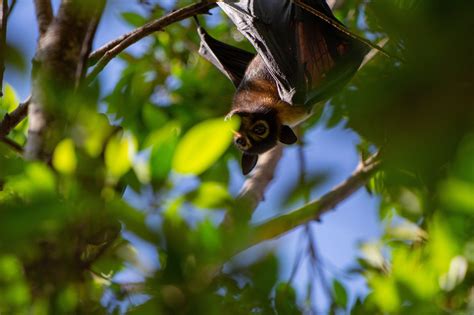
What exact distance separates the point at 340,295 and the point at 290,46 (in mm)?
1629

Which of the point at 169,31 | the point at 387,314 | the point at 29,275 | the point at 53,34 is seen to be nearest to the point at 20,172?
the point at 29,275

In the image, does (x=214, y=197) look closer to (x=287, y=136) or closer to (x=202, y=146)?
(x=202, y=146)

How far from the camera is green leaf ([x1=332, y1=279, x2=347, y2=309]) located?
2365mm

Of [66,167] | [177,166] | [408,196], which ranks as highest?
[177,166]

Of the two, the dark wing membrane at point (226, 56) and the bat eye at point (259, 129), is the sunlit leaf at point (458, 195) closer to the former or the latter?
the bat eye at point (259, 129)

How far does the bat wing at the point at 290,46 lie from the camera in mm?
3406

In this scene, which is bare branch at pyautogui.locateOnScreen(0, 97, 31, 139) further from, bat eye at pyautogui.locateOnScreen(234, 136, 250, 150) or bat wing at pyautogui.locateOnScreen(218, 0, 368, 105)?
bat eye at pyautogui.locateOnScreen(234, 136, 250, 150)

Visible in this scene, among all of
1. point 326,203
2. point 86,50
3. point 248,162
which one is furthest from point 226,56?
point 86,50

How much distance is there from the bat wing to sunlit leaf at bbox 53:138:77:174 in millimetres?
2083

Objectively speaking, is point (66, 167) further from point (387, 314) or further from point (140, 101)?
point (140, 101)

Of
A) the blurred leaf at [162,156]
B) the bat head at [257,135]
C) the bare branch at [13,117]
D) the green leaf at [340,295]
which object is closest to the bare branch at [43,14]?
the bare branch at [13,117]

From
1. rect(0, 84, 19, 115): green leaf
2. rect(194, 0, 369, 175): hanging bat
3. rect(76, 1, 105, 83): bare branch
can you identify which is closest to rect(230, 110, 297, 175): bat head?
rect(194, 0, 369, 175): hanging bat

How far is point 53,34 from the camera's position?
2533mm

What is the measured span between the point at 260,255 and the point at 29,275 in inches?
20.8
